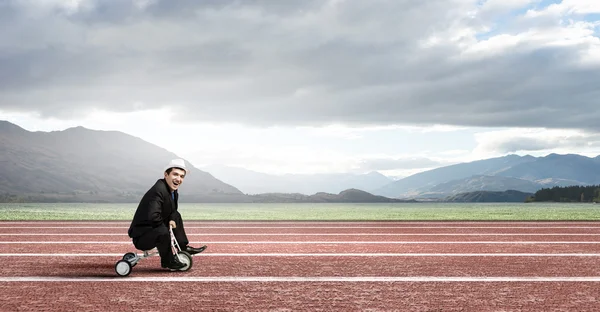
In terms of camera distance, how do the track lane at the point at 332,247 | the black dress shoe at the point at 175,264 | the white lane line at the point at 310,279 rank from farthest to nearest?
the track lane at the point at 332,247 → the black dress shoe at the point at 175,264 → the white lane line at the point at 310,279

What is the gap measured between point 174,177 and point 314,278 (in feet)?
8.69

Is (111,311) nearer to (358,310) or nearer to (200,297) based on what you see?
(200,297)

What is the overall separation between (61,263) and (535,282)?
25.2 feet

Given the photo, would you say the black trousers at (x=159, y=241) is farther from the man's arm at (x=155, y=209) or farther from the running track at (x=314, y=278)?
the running track at (x=314, y=278)

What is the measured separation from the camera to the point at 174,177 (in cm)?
919

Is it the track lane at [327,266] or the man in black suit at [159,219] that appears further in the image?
the track lane at [327,266]

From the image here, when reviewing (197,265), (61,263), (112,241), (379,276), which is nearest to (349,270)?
(379,276)

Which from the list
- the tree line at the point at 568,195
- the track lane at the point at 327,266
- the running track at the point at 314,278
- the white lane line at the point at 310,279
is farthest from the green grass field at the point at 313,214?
the tree line at the point at 568,195

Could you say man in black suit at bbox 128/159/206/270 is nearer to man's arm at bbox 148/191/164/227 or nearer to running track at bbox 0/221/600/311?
man's arm at bbox 148/191/164/227

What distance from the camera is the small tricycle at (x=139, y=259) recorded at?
8.62 m

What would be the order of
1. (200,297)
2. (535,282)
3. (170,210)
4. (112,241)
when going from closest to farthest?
1. (200,297)
2. (535,282)
3. (170,210)
4. (112,241)

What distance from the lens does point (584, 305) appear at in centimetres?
685

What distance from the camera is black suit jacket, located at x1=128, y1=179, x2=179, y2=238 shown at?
8.97 m

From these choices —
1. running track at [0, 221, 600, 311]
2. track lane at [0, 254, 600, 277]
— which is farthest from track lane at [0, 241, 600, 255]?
track lane at [0, 254, 600, 277]
